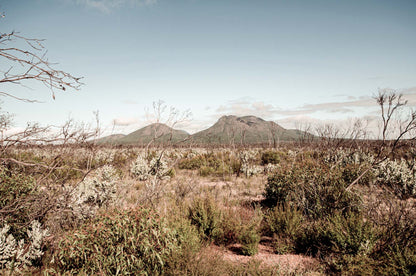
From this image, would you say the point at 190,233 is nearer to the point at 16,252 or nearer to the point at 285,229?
the point at 285,229

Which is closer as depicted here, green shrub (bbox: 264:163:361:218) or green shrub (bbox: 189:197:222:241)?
green shrub (bbox: 189:197:222:241)

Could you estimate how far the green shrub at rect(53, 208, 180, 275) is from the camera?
9.72 ft

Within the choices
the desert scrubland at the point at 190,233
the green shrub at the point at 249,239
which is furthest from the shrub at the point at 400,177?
the green shrub at the point at 249,239

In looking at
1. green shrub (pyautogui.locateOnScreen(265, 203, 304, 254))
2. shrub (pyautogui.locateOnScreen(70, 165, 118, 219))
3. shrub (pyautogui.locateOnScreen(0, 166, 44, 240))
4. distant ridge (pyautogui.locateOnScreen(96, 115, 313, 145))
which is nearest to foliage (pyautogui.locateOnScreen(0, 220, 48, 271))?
shrub (pyautogui.locateOnScreen(0, 166, 44, 240))

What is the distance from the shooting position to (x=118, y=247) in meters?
2.97

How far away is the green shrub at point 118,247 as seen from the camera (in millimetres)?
2963

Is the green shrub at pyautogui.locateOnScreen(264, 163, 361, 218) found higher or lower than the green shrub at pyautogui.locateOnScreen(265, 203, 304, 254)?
higher

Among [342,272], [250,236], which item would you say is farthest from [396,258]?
[250,236]

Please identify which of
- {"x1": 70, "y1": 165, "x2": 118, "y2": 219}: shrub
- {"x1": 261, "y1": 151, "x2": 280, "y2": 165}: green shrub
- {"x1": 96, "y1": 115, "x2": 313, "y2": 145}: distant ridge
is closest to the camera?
{"x1": 70, "y1": 165, "x2": 118, "y2": 219}: shrub

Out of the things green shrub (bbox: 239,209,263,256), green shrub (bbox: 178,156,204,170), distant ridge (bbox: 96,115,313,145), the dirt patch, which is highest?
distant ridge (bbox: 96,115,313,145)

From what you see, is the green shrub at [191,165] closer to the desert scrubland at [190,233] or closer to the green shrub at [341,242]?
the desert scrubland at [190,233]

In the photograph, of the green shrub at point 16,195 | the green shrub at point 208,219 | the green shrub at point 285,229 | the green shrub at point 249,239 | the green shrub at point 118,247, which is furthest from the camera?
the green shrub at point 208,219

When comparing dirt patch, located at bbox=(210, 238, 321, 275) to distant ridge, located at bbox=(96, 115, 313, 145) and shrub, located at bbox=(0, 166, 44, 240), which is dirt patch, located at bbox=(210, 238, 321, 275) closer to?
distant ridge, located at bbox=(96, 115, 313, 145)

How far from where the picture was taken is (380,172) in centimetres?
1044
